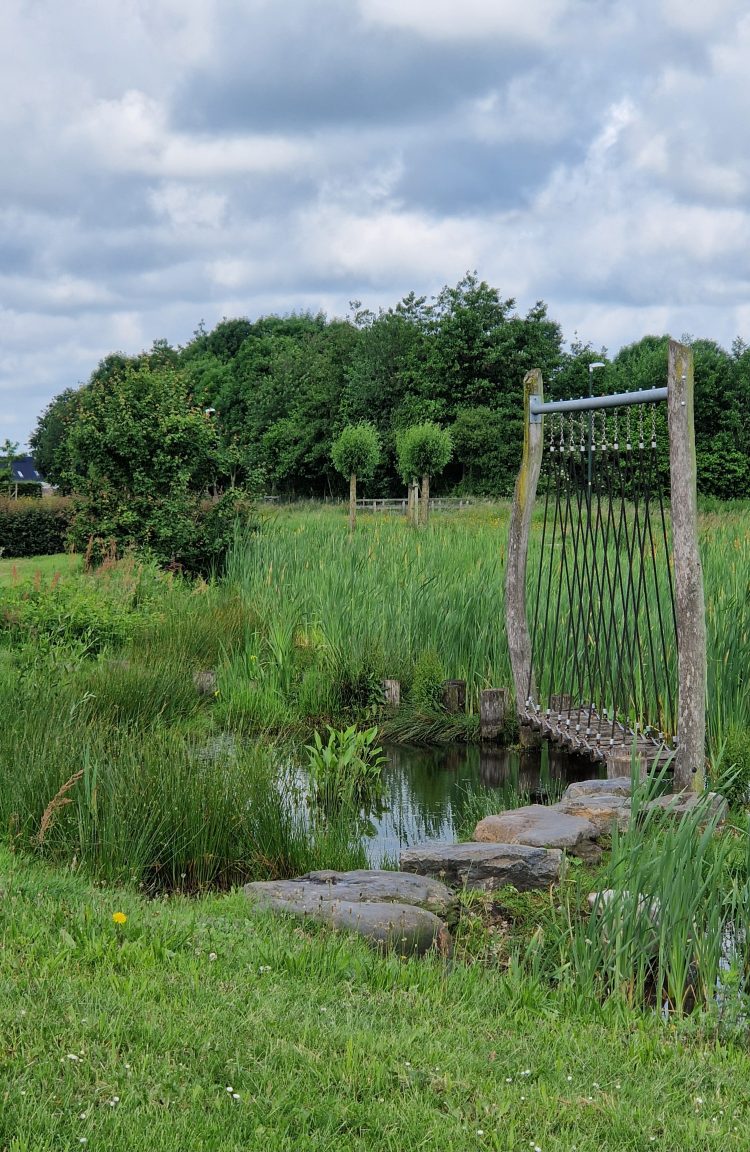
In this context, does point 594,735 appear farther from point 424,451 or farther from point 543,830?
point 424,451

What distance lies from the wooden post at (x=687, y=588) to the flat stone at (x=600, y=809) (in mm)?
507

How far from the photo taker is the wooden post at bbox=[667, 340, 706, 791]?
602 cm

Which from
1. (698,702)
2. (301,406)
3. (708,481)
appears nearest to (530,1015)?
(698,702)

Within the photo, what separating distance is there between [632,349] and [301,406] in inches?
687

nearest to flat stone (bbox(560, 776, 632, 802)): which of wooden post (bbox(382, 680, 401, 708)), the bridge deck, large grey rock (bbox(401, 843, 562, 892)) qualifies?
the bridge deck

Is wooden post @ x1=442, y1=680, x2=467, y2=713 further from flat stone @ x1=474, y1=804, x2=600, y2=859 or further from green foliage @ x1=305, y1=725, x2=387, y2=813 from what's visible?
flat stone @ x1=474, y1=804, x2=600, y2=859

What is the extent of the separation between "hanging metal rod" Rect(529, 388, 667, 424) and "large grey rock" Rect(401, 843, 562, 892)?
263 centimetres

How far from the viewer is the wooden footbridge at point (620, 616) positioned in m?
6.05

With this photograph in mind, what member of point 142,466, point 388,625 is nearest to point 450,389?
point 142,466

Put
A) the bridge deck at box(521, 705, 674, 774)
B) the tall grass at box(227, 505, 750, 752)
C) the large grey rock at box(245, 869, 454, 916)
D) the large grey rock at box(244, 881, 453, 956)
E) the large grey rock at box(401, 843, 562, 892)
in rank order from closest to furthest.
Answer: the large grey rock at box(244, 881, 453, 956) < the large grey rock at box(245, 869, 454, 916) < the large grey rock at box(401, 843, 562, 892) < the bridge deck at box(521, 705, 674, 774) < the tall grass at box(227, 505, 750, 752)

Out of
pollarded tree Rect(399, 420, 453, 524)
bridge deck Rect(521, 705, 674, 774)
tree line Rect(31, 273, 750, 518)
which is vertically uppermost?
tree line Rect(31, 273, 750, 518)

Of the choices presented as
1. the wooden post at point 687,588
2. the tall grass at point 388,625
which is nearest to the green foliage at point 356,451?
the tall grass at point 388,625

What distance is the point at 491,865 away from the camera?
4.77 metres

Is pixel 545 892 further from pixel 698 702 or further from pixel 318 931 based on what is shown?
pixel 698 702
